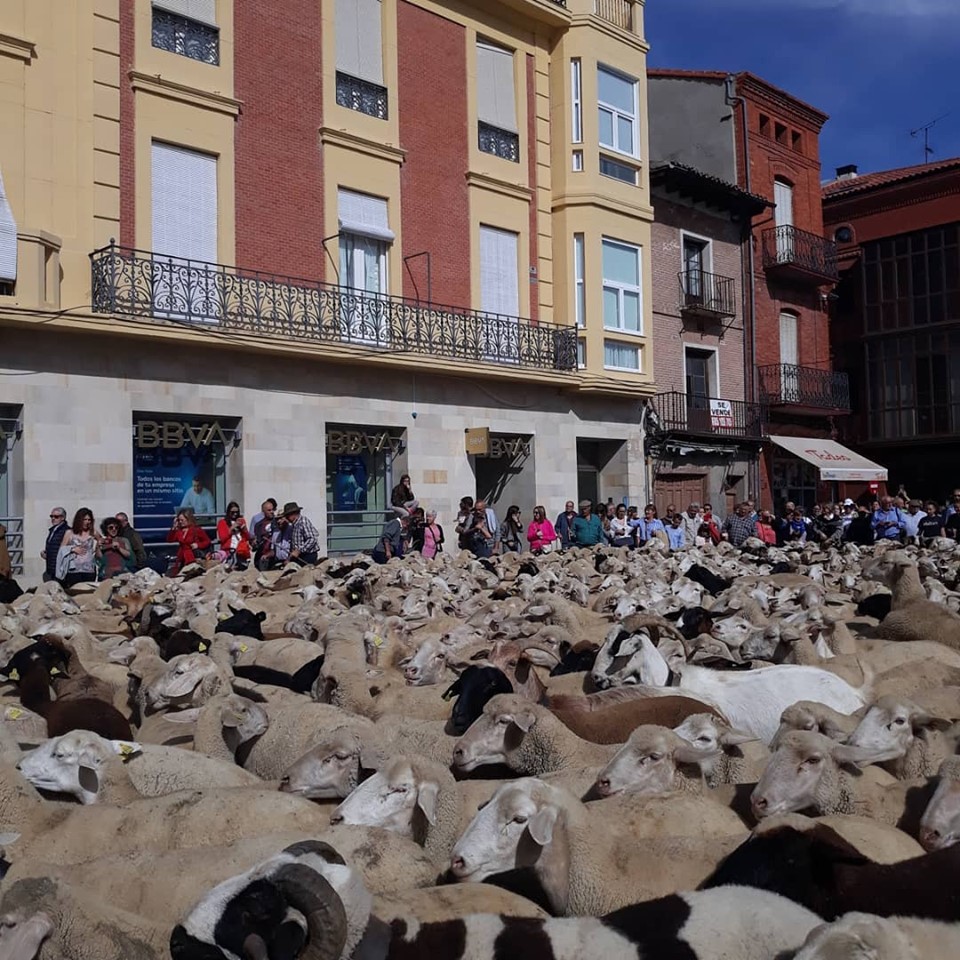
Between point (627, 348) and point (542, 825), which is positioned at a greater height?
A: point (627, 348)

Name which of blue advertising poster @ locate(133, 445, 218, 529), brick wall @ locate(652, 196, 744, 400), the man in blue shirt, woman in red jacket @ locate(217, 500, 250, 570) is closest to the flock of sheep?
woman in red jacket @ locate(217, 500, 250, 570)

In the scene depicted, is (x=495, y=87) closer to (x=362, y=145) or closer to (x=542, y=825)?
(x=362, y=145)

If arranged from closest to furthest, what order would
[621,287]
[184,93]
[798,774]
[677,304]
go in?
[798,774] → [184,93] → [621,287] → [677,304]

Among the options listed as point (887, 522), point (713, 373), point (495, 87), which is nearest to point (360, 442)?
point (495, 87)

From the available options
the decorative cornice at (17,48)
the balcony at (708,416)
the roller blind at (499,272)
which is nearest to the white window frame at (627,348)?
the balcony at (708,416)

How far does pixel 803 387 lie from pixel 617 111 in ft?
36.4

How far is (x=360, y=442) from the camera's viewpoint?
63.1ft

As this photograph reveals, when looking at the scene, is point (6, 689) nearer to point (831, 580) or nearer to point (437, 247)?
point (831, 580)

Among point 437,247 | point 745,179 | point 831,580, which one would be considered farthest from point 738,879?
point 745,179

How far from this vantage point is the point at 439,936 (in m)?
3.16

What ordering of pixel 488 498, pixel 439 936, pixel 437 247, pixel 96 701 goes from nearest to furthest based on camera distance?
pixel 439 936
pixel 96 701
pixel 437 247
pixel 488 498

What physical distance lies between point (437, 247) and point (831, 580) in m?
10.9

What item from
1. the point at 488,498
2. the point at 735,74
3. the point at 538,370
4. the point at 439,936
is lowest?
the point at 439,936

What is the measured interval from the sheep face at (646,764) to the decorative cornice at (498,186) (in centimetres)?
1799
